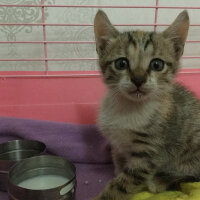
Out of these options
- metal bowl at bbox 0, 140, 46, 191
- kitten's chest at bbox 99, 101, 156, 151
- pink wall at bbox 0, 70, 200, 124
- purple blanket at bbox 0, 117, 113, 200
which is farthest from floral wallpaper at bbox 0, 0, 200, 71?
kitten's chest at bbox 99, 101, 156, 151

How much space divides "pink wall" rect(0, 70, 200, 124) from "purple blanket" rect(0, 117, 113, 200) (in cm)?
12

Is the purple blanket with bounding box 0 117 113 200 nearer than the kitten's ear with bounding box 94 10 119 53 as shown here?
No

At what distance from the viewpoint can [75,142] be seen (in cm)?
159

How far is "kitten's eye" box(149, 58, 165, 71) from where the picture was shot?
3.60 ft

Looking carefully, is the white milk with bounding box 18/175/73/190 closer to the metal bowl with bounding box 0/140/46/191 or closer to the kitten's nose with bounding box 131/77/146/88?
the metal bowl with bounding box 0/140/46/191

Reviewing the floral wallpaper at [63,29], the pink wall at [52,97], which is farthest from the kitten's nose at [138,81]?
the floral wallpaper at [63,29]

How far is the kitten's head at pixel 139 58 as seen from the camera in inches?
41.9

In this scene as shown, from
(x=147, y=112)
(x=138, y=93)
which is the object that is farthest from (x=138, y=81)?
(x=147, y=112)

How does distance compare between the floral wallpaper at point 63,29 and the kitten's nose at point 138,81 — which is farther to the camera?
the floral wallpaper at point 63,29

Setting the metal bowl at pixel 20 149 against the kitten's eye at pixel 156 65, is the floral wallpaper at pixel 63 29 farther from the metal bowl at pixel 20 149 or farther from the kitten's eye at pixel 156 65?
the kitten's eye at pixel 156 65

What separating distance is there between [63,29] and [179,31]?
3.15 feet

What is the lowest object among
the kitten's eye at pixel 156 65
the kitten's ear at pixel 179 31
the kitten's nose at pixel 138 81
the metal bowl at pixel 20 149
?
the metal bowl at pixel 20 149

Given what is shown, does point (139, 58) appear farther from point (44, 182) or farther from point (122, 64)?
point (44, 182)

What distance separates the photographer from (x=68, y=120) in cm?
178
